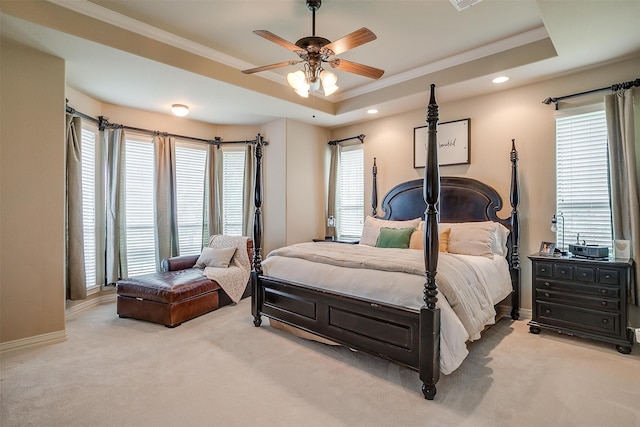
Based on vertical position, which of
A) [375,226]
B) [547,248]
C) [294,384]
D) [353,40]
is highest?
[353,40]

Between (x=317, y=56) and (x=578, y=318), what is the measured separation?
3.37 metres

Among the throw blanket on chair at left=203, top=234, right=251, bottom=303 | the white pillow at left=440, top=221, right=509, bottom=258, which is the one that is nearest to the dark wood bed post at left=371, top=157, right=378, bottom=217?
the white pillow at left=440, top=221, right=509, bottom=258

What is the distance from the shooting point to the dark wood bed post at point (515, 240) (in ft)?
12.1

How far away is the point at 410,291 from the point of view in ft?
7.64

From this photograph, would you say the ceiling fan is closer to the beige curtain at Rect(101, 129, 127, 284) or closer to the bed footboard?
the bed footboard

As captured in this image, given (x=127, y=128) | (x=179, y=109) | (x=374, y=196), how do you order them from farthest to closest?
(x=374, y=196)
(x=127, y=128)
(x=179, y=109)

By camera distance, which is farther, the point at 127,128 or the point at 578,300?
the point at 127,128

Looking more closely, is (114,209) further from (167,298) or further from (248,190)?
(248,190)

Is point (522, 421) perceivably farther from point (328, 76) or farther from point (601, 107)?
point (601, 107)

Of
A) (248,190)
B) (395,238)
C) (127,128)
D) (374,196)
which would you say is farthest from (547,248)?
(127,128)

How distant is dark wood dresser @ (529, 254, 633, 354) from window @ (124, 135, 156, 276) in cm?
501

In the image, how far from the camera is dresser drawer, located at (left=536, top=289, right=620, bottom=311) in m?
2.83

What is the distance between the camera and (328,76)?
9.25 feet

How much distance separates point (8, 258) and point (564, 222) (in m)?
5.50
